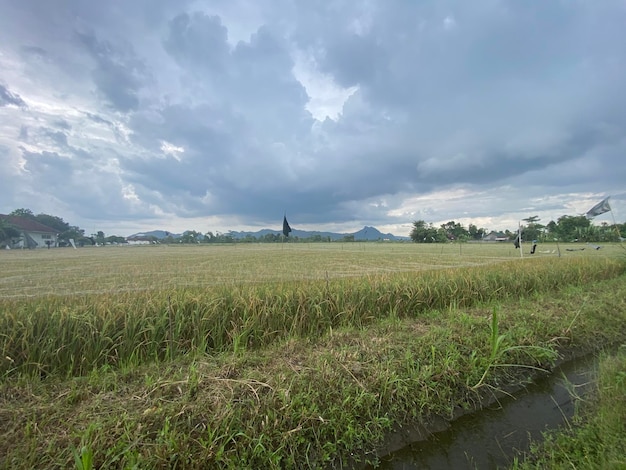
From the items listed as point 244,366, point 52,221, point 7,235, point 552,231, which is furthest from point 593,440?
point 552,231

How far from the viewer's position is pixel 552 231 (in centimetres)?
3133

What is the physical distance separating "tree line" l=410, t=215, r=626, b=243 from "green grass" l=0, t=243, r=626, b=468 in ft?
20.7

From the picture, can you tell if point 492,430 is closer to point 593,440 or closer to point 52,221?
point 593,440

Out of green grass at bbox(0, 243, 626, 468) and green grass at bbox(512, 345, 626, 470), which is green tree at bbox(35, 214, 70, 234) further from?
green grass at bbox(512, 345, 626, 470)

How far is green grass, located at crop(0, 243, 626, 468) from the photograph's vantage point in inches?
65.8

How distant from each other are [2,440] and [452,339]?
4.02 meters

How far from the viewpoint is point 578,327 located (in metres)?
3.89

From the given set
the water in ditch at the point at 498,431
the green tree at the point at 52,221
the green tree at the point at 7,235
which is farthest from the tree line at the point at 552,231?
the green tree at the point at 52,221

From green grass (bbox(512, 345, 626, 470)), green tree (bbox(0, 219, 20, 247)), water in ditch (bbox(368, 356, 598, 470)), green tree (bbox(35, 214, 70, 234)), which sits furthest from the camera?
green tree (bbox(35, 214, 70, 234))

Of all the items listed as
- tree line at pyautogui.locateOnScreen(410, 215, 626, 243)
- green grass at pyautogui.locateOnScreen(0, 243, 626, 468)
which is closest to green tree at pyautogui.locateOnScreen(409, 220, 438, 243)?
tree line at pyautogui.locateOnScreen(410, 215, 626, 243)

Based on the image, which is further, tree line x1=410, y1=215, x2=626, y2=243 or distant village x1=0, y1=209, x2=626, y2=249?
tree line x1=410, y1=215, x2=626, y2=243

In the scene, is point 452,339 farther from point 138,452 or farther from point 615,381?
point 138,452

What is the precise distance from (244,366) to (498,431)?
7.79 feet

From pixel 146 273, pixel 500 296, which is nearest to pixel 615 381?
pixel 500 296
